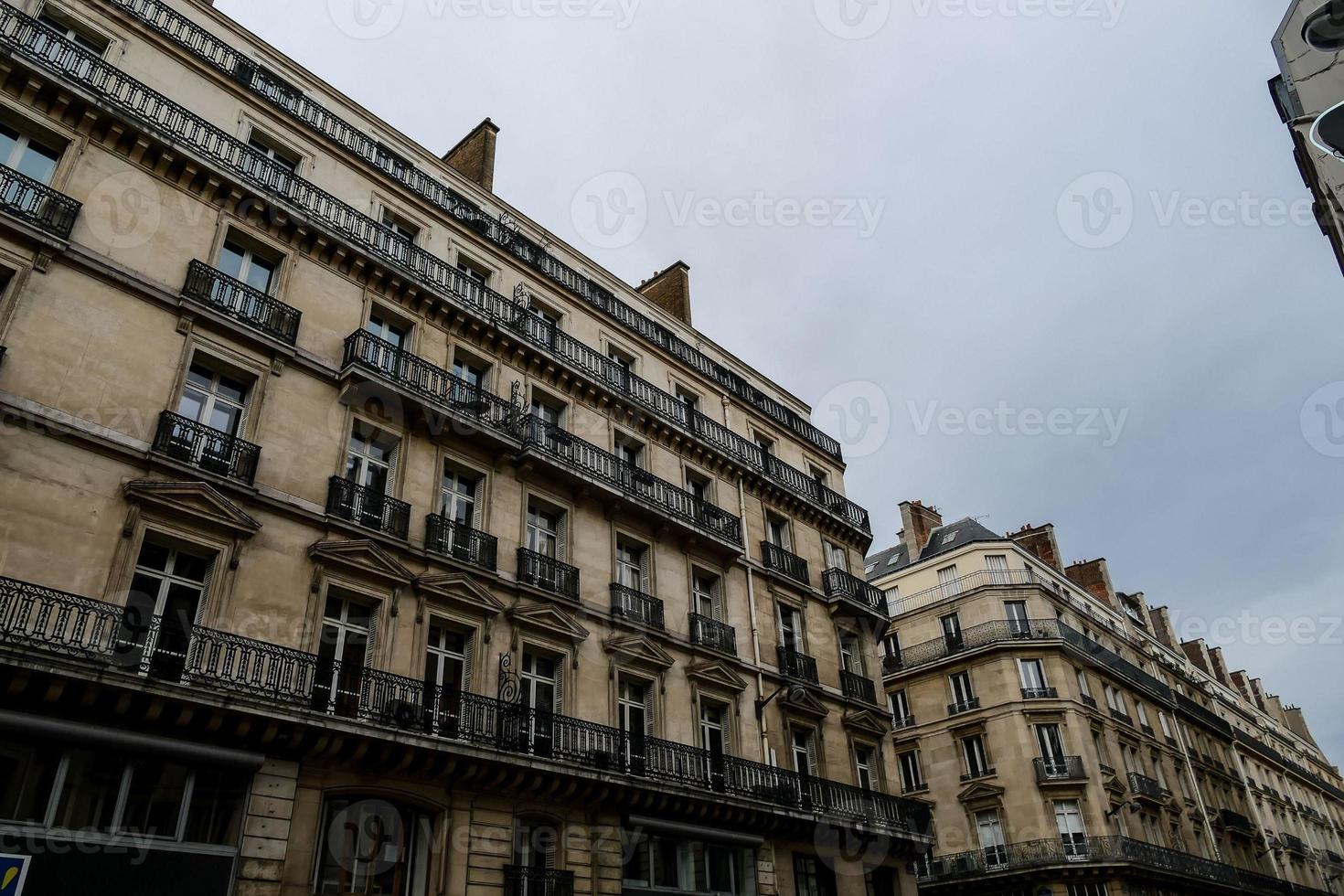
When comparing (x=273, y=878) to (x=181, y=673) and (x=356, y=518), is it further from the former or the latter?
(x=356, y=518)

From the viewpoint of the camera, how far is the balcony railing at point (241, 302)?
15.5m

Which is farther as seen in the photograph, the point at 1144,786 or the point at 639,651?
the point at 1144,786

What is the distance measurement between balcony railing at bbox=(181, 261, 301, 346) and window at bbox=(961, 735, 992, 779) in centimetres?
3018

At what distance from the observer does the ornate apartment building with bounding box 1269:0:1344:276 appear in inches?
329

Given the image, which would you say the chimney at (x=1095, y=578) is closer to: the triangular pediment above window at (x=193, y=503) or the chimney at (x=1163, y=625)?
the chimney at (x=1163, y=625)

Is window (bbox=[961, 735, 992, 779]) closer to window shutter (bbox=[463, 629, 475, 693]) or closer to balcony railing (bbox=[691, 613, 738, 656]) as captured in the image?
balcony railing (bbox=[691, 613, 738, 656])

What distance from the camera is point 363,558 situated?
614 inches

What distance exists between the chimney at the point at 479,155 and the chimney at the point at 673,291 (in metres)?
6.71

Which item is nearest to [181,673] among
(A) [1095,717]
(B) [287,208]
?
(B) [287,208]

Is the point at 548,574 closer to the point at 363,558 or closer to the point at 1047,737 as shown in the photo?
the point at 363,558

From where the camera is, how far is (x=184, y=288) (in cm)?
1528

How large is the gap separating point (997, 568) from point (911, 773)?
364 inches

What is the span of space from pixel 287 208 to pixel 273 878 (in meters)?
11.6

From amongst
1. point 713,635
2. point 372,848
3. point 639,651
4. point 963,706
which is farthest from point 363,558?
point 963,706
